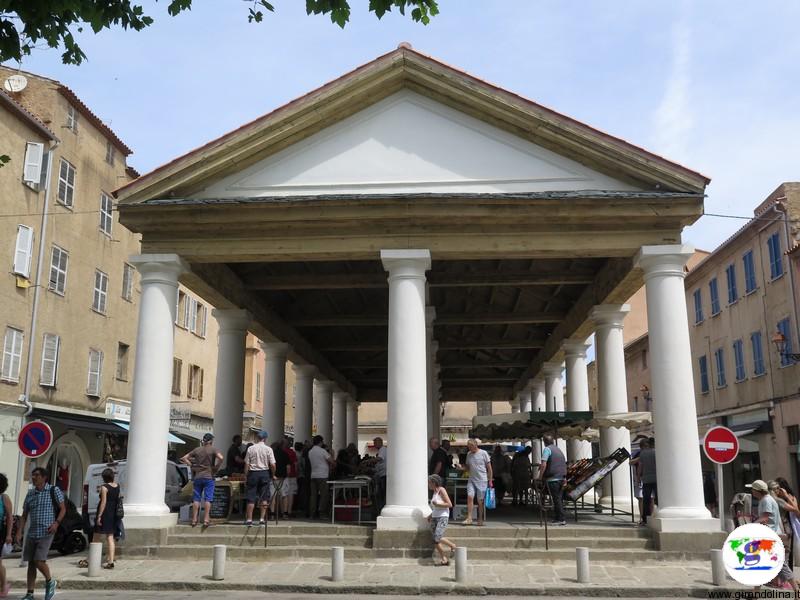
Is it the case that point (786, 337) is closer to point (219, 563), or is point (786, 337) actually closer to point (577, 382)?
point (577, 382)

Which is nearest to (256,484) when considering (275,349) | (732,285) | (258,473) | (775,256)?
(258,473)

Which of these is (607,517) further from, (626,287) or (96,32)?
(96,32)

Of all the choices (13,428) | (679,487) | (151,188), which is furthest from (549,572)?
(13,428)

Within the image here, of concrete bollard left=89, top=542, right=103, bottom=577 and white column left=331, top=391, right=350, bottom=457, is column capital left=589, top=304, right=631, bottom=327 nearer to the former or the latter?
concrete bollard left=89, top=542, right=103, bottom=577

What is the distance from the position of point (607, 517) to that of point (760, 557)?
7.16 m

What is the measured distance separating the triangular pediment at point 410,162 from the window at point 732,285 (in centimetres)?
1885

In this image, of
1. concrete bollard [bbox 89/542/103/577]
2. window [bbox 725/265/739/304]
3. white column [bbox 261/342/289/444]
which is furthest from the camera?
window [bbox 725/265/739/304]

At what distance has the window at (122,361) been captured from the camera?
2879 cm

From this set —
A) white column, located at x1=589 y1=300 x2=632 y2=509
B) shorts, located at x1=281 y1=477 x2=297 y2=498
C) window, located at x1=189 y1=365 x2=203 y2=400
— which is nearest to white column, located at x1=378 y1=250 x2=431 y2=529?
shorts, located at x1=281 y1=477 x2=297 y2=498

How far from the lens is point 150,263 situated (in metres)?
→ 13.4

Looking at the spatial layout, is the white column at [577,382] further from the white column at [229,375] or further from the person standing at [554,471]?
the white column at [229,375]

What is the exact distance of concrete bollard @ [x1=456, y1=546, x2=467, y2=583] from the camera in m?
10.4

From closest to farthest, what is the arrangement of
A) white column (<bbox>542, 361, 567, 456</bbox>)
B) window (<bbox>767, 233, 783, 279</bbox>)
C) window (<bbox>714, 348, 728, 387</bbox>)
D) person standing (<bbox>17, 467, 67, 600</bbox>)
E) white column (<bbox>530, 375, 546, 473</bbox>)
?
1. person standing (<bbox>17, 467, 67, 600</bbox>)
2. white column (<bbox>542, 361, 567, 456</bbox>)
3. window (<bbox>767, 233, 783, 279</bbox>)
4. white column (<bbox>530, 375, 546, 473</bbox>)
5. window (<bbox>714, 348, 728, 387</bbox>)

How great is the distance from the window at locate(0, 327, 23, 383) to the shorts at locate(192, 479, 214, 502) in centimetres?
1173
